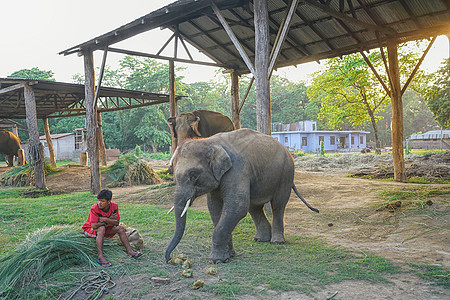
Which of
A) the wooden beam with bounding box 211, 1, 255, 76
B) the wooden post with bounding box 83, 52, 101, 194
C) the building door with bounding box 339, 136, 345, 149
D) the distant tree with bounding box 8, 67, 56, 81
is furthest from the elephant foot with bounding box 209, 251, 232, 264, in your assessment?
the distant tree with bounding box 8, 67, 56, 81

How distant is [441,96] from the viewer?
539 inches

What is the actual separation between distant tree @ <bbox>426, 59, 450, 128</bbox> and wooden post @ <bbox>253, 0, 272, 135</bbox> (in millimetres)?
9872

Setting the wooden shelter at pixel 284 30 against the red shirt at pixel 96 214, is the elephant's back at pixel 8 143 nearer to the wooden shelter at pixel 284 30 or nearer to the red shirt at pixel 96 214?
the wooden shelter at pixel 284 30

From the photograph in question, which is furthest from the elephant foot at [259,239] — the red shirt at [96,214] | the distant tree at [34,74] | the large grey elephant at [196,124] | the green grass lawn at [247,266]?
the distant tree at [34,74]

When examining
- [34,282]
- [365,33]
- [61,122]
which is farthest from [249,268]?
[61,122]

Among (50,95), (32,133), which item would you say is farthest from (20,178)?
(50,95)

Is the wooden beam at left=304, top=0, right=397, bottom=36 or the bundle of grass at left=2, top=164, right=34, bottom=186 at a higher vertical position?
the wooden beam at left=304, top=0, right=397, bottom=36

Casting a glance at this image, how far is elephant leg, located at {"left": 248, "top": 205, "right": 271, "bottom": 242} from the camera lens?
5.23 metres

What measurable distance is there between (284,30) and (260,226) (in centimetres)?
405

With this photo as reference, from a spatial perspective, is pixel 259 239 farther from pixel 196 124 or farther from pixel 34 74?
pixel 34 74

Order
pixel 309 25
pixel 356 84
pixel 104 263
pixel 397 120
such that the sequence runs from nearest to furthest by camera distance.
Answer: pixel 104 263 < pixel 309 25 < pixel 397 120 < pixel 356 84

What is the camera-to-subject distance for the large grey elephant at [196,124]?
10.1m

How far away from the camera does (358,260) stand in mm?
4102

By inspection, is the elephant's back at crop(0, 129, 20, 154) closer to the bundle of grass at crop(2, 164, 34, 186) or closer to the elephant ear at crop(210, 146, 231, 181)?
the bundle of grass at crop(2, 164, 34, 186)
